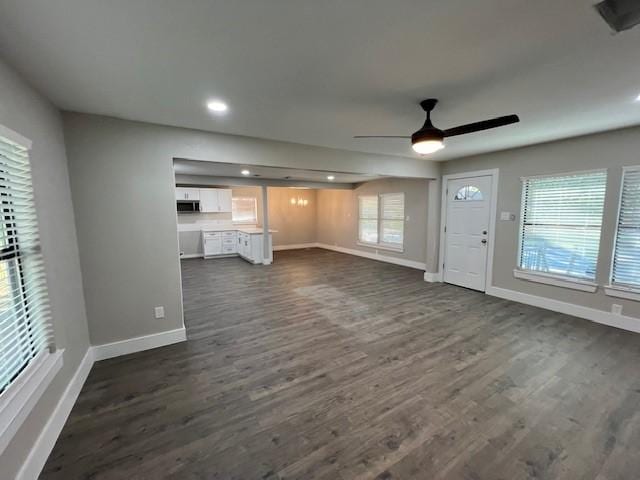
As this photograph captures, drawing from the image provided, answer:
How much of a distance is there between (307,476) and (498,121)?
2.65 m

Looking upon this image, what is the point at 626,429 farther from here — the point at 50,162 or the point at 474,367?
the point at 50,162

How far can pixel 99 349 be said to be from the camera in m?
2.76

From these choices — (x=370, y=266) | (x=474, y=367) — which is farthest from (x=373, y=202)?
(x=474, y=367)

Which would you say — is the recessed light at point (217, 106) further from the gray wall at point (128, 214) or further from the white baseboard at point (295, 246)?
the white baseboard at point (295, 246)

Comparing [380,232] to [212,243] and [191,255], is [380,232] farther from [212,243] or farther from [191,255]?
[191,255]

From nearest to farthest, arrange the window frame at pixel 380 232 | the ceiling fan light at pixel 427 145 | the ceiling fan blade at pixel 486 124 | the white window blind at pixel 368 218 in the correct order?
the ceiling fan blade at pixel 486 124 < the ceiling fan light at pixel 427 145 < the window frame at pixel 380 232 < the white window blind at pixel 368 218

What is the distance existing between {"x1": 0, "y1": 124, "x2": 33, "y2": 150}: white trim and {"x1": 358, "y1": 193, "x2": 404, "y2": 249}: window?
261 inches

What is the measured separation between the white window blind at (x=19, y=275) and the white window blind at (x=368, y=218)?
7.03 meters

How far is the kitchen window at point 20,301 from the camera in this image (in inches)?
56.1

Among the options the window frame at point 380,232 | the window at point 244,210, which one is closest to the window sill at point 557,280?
the window frame at point 380,232

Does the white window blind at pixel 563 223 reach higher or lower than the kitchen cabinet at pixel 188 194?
lower

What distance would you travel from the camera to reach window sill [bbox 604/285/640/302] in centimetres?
324

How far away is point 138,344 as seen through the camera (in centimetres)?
293

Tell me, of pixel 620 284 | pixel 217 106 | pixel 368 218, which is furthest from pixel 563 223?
pixel 368 218
